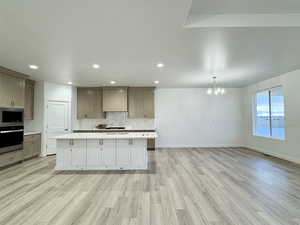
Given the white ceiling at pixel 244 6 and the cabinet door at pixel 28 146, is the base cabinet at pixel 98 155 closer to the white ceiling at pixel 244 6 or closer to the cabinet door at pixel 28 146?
the cabinet door at pixel 28 146

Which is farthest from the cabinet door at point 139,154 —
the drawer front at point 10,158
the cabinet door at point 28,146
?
the cabinet door at point 28,146

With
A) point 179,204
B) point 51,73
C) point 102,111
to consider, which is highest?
point 51,73

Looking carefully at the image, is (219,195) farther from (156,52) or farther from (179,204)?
(156,52)

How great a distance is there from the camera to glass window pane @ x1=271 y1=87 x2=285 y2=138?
200 inches

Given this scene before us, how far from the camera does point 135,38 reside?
2.53 meters

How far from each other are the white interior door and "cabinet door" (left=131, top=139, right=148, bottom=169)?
128 inches

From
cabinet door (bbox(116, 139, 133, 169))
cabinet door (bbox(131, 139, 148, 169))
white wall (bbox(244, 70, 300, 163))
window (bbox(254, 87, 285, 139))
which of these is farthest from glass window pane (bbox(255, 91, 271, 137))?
cabinet door (bbox(116, 139, 133, 169))

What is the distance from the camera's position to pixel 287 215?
2143 mm

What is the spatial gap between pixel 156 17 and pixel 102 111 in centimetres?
512

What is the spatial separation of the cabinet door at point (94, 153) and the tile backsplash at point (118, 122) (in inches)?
108

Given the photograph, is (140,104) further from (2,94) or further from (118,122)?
(2,94)

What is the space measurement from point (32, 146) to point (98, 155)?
2556 millimetres

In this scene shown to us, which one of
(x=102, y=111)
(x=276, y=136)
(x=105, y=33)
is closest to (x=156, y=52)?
(x=105, y=33)

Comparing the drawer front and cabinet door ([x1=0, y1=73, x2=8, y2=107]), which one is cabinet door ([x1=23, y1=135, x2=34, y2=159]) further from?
cabinet door ([x1=0, y1=73, x2=8, y2=107])
